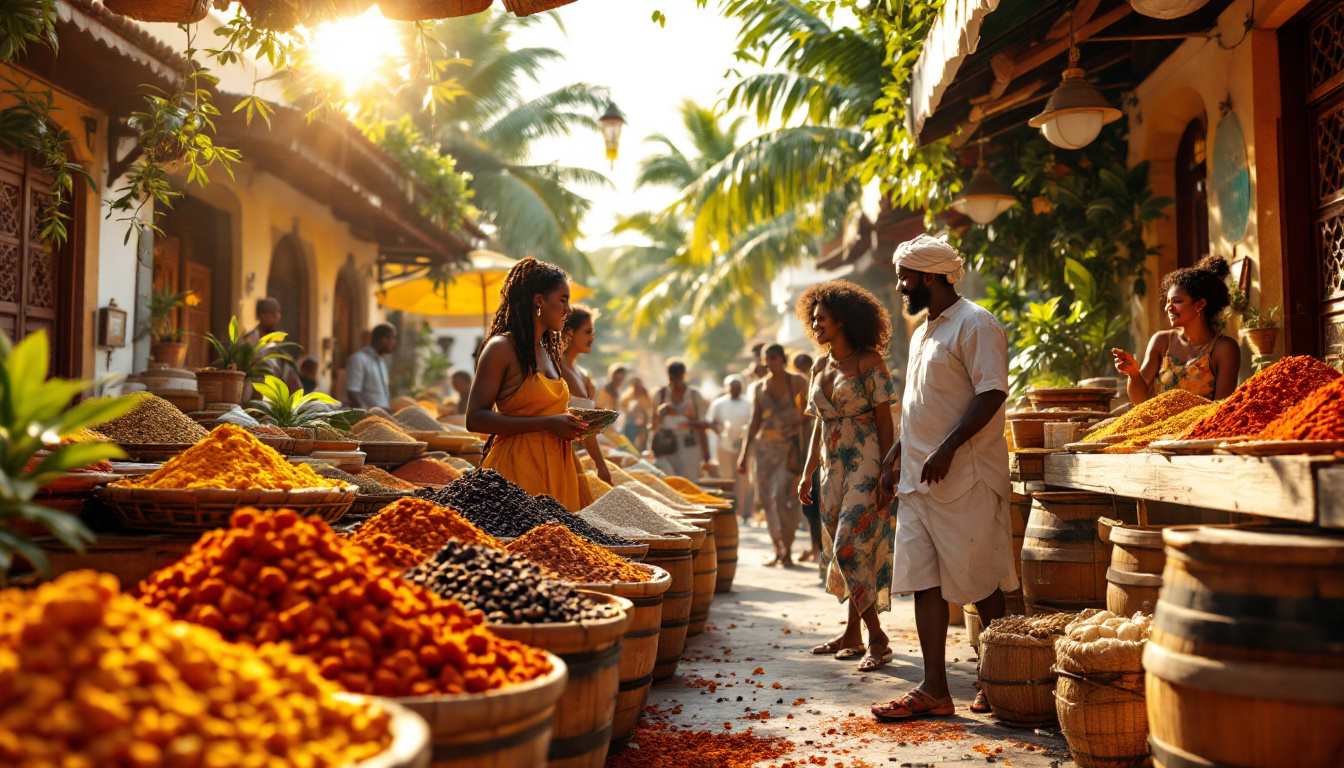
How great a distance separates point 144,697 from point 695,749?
2317mm

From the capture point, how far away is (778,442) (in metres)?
9.73

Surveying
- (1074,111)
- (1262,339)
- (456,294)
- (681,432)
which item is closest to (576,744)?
(1262,339)

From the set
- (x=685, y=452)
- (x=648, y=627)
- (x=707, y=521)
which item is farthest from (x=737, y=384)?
(x=648, y=627)

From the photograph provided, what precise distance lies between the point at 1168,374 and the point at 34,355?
498 centimetres

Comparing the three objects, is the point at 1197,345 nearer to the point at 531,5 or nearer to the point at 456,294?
the point at 531,5

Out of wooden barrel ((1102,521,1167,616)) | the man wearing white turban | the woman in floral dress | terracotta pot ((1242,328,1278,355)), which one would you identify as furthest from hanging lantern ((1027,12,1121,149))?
wooden barrel ((1102,521,1167,616))

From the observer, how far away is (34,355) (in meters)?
1.93

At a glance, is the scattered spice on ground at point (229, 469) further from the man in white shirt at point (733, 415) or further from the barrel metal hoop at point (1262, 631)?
the man in white shirt at point (733, 415)

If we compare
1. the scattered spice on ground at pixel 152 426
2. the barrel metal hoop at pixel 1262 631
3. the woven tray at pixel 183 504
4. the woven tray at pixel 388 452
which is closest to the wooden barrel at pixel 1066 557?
the barrel metal hoop at pixel 1262 631

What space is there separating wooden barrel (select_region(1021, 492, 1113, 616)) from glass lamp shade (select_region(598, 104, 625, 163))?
339 inches

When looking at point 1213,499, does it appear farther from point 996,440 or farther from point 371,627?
point 371,627

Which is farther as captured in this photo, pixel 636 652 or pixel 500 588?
pixel 636 652

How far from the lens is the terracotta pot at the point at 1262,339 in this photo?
17.8 ft

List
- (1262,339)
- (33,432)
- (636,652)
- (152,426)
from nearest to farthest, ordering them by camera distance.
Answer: (33,432), (636,652), (152,426), (1262,339)
